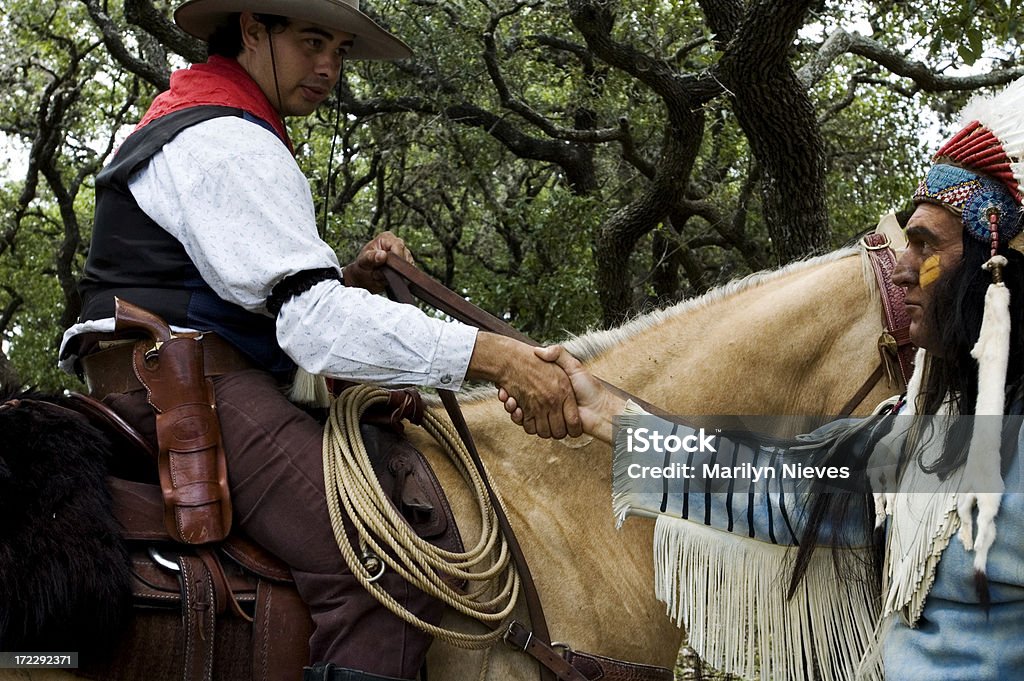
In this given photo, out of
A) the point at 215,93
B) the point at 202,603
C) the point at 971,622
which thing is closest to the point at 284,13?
the point at 215,93

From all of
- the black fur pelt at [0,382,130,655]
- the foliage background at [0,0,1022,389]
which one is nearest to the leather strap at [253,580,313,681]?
the black fur pelt at [0,382,130,655]

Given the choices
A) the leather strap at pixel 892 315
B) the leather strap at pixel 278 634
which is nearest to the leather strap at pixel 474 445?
the leather strap at pixel 278 634

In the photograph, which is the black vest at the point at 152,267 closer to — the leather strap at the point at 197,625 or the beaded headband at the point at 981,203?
the leather strap at the point at 197,625

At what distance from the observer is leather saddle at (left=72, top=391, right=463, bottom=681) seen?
86.0 inches

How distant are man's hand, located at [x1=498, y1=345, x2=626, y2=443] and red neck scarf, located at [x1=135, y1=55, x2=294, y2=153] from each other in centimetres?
97

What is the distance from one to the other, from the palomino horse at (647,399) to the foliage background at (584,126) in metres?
2.94

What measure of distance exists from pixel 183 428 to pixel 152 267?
416mm

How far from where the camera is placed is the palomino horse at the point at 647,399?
245cm

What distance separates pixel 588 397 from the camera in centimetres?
232

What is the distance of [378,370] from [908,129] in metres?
8.62

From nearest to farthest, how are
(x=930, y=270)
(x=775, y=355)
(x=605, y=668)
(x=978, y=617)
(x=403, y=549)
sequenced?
(x=978, y=617)
(x=930, y=270)
(x=403, y=549)
(x=605, y=668)
(x=775, y=355)

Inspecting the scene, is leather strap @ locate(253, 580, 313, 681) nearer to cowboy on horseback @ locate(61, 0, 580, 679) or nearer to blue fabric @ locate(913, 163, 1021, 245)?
cowboy on horseback @ locate(61, 0, 580, 679)

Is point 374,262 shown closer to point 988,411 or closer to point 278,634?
point 278,634

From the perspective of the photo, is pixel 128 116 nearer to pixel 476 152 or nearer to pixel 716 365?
pixel 476 152
